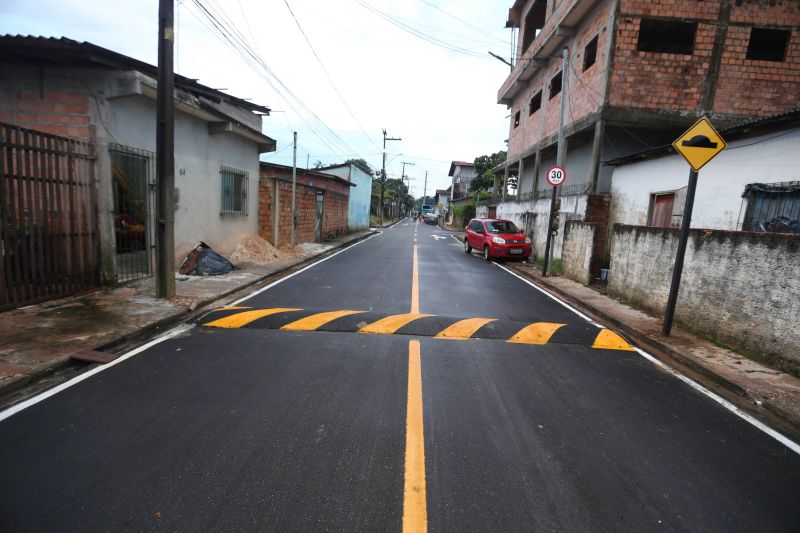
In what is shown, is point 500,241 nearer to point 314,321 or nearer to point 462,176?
point 314,321

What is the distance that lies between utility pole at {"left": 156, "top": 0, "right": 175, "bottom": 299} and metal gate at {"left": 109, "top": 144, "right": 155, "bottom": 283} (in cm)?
170

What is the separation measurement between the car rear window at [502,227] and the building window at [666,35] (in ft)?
24.9

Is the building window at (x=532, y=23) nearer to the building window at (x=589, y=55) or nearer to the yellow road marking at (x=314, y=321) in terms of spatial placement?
the building window at (x=589, y=55)

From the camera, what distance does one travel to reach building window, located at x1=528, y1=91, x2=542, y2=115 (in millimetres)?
21991

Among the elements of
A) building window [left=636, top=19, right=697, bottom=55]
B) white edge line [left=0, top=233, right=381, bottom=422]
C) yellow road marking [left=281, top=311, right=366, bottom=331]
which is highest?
building window [left=636, top=19, right=697, bottom=55]

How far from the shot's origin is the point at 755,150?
819 cm

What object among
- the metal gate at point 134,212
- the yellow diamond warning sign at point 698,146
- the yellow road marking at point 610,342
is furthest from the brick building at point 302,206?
the yellow diamond warning sign at point 698,146

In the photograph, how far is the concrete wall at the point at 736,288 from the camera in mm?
5129

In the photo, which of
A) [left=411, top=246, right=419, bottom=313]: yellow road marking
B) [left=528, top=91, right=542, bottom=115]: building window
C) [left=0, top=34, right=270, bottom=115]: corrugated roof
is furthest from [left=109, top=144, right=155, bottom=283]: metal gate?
[left=528, top=91, right=542, bottom=115]: building window

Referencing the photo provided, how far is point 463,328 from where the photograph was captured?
20.8ft

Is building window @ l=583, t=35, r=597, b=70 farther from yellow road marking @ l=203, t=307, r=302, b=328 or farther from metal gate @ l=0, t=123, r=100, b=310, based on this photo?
metal gate @ l=0, t=123, r=100, b=310

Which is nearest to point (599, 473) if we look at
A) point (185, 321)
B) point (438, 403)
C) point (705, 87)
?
point (438, 403)

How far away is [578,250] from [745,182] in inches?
166

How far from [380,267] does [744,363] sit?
9391 mm
